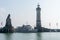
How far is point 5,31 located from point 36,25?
24.2 metres

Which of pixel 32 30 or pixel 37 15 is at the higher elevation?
pixel 37 15

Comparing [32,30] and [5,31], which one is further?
[32,30]

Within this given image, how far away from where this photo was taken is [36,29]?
136 metres

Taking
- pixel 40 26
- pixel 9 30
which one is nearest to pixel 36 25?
pixel 40 26

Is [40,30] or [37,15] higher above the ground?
[37,15]

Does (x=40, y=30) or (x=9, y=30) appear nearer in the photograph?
(x=9, y=30)

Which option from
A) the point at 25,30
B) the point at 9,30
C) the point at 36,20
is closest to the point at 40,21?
the point at 36,20

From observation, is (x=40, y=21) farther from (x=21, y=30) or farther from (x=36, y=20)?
(x=21, y=30)

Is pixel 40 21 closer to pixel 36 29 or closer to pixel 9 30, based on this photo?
pixel 36 29

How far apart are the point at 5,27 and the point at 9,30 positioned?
3.53 metres

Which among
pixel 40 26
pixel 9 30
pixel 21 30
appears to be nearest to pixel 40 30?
pixel 40 26

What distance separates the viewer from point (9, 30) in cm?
12912

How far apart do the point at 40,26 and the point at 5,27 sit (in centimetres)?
2582

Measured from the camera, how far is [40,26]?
138500 millimetres
